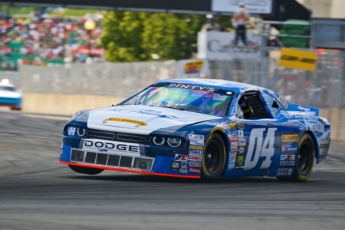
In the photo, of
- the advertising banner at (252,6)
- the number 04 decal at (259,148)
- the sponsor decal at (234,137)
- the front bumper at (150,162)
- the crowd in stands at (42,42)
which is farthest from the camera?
the crowd in stands at (42,42)

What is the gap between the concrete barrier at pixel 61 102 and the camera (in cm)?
2856

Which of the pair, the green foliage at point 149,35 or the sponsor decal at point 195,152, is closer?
the sponsor decal at point 195,152

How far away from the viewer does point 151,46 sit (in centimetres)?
3919

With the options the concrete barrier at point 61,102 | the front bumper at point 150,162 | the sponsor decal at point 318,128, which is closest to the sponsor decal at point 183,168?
the front bumper at point 150,162

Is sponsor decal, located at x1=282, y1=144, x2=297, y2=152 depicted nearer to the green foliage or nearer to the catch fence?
the catch fence

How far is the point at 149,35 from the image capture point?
39.3 m

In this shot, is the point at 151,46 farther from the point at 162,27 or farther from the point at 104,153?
the point at 104,153

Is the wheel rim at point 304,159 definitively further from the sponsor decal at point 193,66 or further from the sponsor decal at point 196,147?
the sponsor decal at point 193,66

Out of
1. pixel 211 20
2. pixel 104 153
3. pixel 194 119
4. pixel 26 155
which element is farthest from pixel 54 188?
pixel 211 20

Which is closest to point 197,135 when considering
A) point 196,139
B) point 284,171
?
point 196,139

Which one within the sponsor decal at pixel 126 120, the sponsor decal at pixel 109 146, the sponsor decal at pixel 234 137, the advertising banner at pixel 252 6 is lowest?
the sponsor decal at pixel 109 146

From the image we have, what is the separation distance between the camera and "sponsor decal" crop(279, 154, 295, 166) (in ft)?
32.8

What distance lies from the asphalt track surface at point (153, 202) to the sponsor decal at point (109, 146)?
32 centimetres

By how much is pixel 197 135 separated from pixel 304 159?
2.64 m
